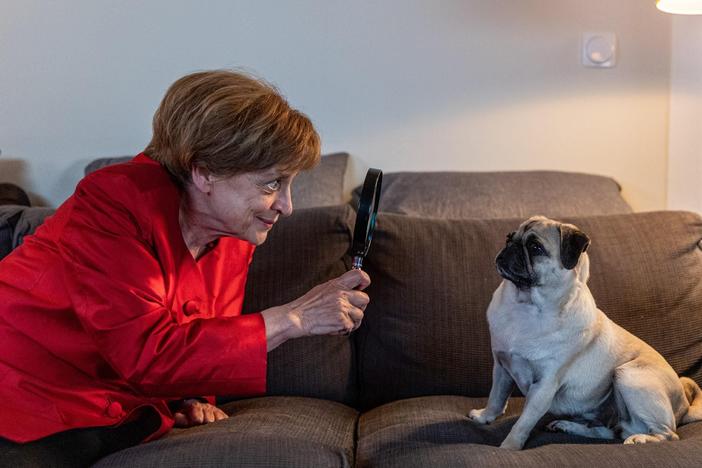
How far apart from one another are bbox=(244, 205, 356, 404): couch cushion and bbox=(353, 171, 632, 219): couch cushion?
0.39m

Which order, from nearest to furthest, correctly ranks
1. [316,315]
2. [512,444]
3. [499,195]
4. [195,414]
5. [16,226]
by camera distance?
1. [316,315]
2. [512,444]
3. [195,414]
4. [16,226]
5. [499,195]

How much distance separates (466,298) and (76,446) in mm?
965

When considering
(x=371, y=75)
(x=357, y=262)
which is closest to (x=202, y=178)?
(x=357, y=262)

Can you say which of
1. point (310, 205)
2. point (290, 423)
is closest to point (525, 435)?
point (290, 423)

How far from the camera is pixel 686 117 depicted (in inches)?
105

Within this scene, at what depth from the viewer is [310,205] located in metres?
2.43

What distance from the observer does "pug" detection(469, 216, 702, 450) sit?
5.45ft

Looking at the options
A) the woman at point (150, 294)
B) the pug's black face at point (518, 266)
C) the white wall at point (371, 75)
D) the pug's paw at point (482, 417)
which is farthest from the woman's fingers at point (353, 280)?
the white wall at point (371, 75)

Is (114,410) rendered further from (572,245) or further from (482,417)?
(572,245)

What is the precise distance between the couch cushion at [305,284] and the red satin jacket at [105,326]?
1.56 ft

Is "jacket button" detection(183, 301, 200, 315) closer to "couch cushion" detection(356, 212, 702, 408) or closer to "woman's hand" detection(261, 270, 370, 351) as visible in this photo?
"woman's hand" detection(261, 270, 370, 351)

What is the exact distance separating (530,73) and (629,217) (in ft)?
2.56

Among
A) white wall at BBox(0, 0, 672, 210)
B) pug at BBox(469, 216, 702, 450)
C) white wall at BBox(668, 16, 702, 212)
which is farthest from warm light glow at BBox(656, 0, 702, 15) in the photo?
pug at BBox(469, 216, 702, 450)

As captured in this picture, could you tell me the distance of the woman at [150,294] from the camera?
1.42m
